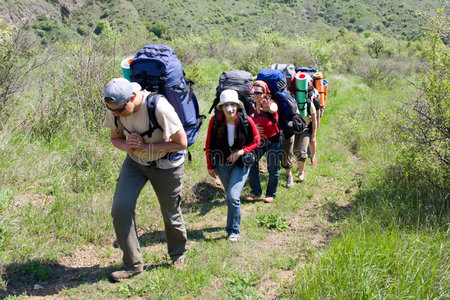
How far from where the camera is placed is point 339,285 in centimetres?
302

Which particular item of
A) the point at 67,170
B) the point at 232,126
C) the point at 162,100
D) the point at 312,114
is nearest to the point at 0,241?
the point at 67,170

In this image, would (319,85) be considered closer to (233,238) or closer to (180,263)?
(233,238)

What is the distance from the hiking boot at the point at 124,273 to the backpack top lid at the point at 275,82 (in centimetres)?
315

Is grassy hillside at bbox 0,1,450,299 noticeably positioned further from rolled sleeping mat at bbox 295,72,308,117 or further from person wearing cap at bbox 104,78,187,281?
rolled sleeping mat at bbox 295,72,308,117

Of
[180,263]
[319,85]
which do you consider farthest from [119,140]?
[319,85]

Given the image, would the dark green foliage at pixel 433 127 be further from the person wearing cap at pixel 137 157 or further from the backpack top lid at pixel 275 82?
the person wearing cap at pixel 137 157

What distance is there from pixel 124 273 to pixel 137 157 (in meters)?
1.16

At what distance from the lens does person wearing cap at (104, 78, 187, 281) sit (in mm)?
2998

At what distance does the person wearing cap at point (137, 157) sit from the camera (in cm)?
300

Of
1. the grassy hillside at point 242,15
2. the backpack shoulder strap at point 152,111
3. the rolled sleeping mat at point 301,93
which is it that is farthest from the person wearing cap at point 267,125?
the grassy hillside at point 242,15

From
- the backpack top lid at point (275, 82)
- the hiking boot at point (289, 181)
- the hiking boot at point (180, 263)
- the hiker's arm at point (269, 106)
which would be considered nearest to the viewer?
the hiking boot at point (180, 263)

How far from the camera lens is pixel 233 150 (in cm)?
430

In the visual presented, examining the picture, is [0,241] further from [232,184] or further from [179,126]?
[232,184]

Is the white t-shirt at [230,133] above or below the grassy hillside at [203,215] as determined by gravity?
above
